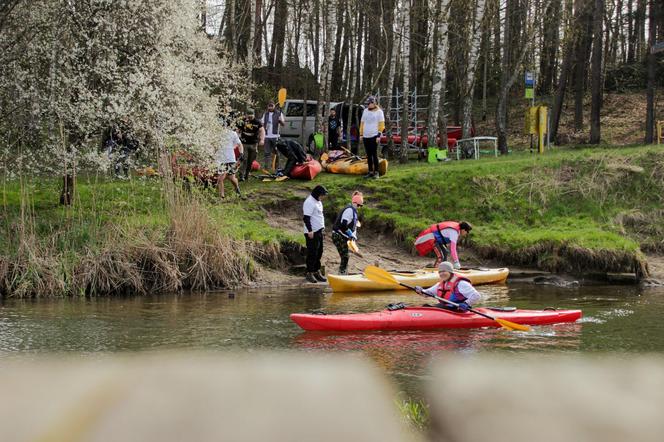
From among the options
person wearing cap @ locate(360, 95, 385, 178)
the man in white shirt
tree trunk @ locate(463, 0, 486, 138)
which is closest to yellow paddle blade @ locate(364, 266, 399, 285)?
the man in white shirt

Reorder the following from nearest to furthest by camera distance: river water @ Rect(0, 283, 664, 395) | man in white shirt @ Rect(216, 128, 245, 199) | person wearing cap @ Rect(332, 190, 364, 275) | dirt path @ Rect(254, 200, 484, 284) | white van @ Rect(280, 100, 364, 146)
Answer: river water @ Rect(0, 283, 664, 395), person wearing cap @ Rect(332, 190, 364, 275), dirt path @ Rect(254, 200, 484, 284), man in white shirt @ Rect(216, 128, 245, 199), white van @ Rect(280, 100, 364, 146)

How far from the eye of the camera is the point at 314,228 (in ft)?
47.7

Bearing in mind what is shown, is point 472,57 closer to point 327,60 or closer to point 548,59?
point 327,60

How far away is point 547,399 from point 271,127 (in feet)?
46.8

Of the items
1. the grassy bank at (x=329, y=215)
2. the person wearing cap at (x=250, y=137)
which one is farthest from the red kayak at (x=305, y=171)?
the person wearing cap at (x=250, y=137)

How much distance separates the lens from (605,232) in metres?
16.2

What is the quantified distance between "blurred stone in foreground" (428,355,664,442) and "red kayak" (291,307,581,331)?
1675 mm

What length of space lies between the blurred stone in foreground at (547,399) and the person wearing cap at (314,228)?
5.98m

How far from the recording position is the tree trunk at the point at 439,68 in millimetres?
19750

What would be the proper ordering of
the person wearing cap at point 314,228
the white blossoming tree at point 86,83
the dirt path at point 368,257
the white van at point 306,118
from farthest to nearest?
1. the white van at point 306,118
2. the dirt path at point 368,257
3. the white blossoming tree at point 86,83
4. the person wearing cap at point 314,228

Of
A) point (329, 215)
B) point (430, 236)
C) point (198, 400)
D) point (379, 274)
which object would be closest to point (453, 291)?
point (379, 274)

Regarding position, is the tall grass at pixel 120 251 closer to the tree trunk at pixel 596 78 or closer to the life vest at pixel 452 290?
the life vest at pixel 452 290

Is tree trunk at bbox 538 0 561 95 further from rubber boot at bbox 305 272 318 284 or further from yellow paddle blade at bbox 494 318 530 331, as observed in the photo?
yellow paddle blade at bbox 494 318 530 331

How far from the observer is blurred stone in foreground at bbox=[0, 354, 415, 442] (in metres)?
5.61
